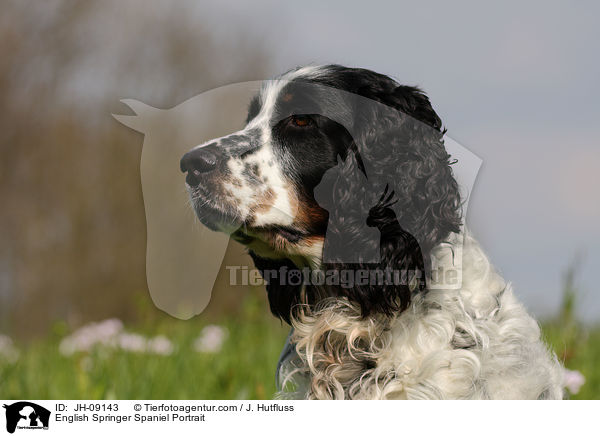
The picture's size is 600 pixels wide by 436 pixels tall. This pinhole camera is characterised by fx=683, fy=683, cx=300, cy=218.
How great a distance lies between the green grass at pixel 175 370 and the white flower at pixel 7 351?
6cm

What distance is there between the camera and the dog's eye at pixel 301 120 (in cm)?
300

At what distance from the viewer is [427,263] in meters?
2.79

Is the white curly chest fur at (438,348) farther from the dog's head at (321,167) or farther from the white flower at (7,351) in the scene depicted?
the white flower at (7,351)

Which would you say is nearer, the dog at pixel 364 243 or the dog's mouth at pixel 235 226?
the dog at pixel 364 243

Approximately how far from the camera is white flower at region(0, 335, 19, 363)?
14.8 feet

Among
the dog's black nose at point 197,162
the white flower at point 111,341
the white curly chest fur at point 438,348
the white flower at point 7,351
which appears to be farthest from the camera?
the white flower at point 111,341

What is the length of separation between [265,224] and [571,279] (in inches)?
74.1

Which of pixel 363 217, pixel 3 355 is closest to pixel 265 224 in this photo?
pixel 363 217

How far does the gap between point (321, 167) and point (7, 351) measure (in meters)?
2.91
